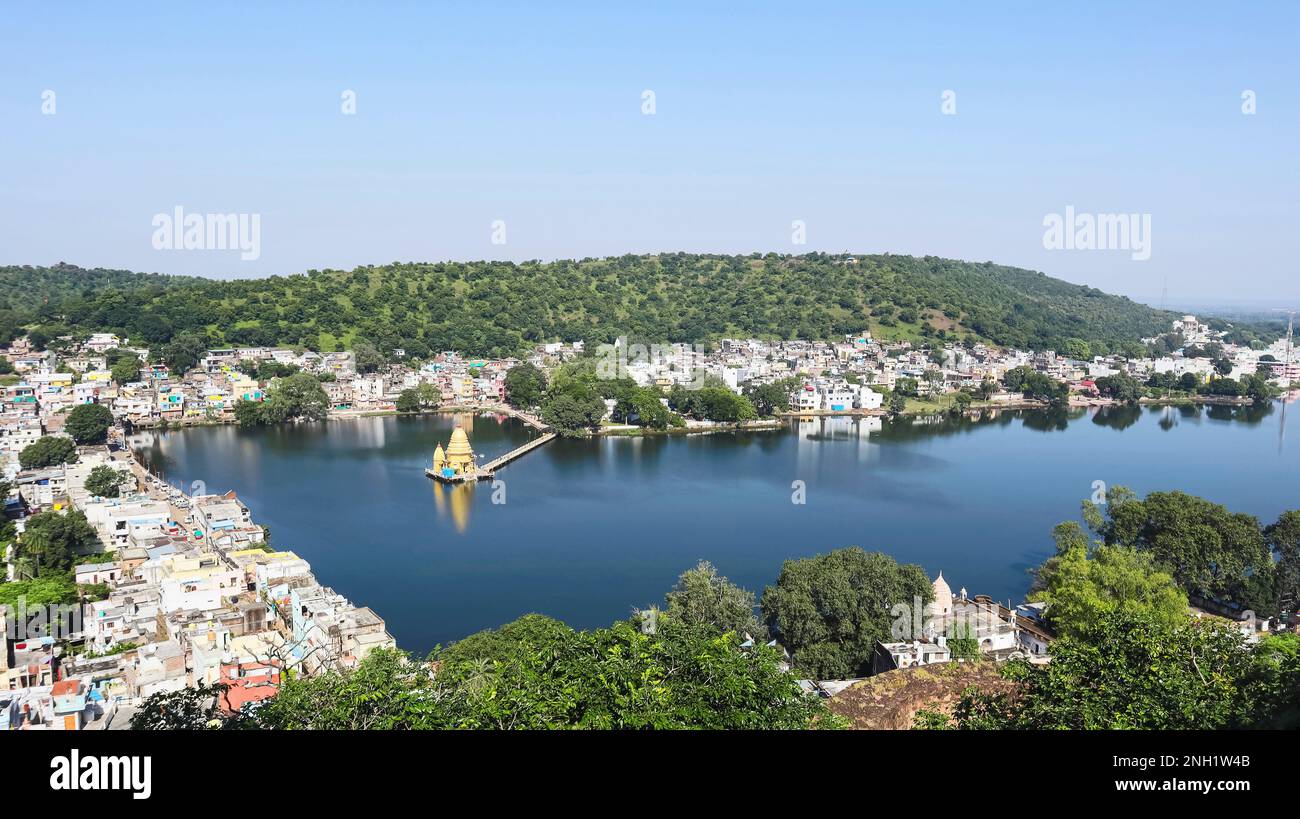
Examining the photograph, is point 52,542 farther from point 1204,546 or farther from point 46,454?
point 1204,546

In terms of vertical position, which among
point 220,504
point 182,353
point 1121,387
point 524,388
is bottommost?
point 220,504

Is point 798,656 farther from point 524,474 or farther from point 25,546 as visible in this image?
point 524,474

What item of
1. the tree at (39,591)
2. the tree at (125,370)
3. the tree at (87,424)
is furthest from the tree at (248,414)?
the tree at (39,591)

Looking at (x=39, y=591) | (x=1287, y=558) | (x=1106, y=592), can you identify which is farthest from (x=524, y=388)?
(x=1106, y=592)

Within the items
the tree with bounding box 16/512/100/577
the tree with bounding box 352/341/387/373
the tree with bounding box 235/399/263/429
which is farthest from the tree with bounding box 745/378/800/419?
the tree with bounding box 16/512/100/577

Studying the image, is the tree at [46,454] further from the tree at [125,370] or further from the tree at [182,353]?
the tree at [182,353]

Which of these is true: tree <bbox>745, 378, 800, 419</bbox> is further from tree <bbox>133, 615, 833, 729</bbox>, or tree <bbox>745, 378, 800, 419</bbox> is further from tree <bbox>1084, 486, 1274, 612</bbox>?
tree <bbox>133, 615, 833, 729</bbox>
